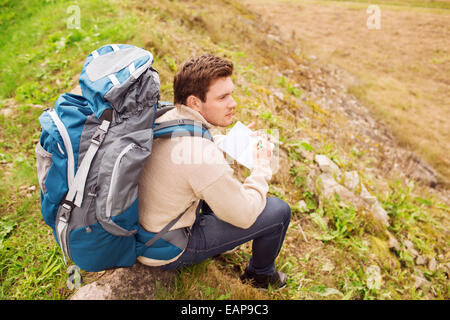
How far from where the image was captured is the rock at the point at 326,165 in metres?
4.76

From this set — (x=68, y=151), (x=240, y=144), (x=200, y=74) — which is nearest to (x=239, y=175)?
(x=240, y=144)

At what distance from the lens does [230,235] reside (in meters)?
2.35

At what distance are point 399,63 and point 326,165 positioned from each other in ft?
38.6

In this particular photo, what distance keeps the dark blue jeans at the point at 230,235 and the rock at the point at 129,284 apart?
0.15 m

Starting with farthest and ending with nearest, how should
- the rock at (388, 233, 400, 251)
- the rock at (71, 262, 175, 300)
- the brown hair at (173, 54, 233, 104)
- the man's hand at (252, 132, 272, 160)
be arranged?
→ the rock at (388, 233, 400, 251)
the man's hand at (252, 132, 272, 160)
the rock at (71, 262, 175, 300)
the brown hair at (173, 54, 233, 104)

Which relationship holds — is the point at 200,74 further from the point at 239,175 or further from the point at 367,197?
the point at 367,197

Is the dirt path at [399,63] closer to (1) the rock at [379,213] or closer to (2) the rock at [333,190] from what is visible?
(1) the rock at [379,213]

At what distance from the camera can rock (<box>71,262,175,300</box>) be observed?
7.49 ft

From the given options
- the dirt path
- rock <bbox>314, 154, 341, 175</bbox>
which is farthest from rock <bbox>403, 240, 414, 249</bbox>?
the dirt path

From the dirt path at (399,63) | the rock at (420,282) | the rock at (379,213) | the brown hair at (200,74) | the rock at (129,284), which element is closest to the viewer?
the brown hair at (200,74)

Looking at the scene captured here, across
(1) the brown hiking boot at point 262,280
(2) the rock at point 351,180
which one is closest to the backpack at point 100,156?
(1) the brown hiking boot at point 262,280

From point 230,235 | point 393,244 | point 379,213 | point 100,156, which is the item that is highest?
point 100,156

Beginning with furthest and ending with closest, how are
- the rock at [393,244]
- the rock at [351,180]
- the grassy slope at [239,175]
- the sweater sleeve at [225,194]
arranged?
the rock at [351,180] < the rock at [393,244] < the grassy slope at [239,175] < the sweater sleeve at [225,194]

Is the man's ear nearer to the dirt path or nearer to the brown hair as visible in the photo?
the brown hair
